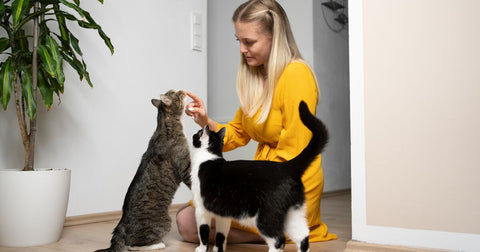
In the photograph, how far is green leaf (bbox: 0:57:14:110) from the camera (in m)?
1.78

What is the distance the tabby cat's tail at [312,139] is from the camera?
1.30m

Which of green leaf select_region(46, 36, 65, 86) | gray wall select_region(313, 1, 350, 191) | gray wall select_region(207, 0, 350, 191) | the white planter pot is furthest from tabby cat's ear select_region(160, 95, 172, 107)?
gray wall select_region(313, 1, 350, 191)

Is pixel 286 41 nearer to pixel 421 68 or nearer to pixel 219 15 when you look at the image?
pixel 421 68

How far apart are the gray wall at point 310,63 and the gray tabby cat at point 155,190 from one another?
171 centimetres

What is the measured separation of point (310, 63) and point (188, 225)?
2226 mm

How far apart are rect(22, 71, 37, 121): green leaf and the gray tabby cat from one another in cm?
56

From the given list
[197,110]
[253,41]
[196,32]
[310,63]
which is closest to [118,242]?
[197,110]

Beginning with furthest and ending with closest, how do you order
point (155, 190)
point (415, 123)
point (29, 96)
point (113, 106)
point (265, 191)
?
point (113, 106) < point (29, 96) < point (155, 190) < point (415, 123) < point (265, 191)

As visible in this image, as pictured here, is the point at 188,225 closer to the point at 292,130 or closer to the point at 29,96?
the point at 292,130

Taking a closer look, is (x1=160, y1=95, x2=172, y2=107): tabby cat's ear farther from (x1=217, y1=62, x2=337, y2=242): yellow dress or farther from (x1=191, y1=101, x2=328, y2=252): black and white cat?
(x1=191, y1=101, x2=328, y2=252): black and white cat

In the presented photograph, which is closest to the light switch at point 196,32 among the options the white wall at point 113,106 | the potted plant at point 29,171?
the white wall at point 113,106

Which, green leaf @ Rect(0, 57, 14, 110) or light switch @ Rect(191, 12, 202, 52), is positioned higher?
light switch @ Rect(191, 12, 202, 52)

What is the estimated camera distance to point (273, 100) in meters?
1.86

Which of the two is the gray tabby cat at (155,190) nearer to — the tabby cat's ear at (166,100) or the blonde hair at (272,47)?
the tabby cat's ear at (166,100)
